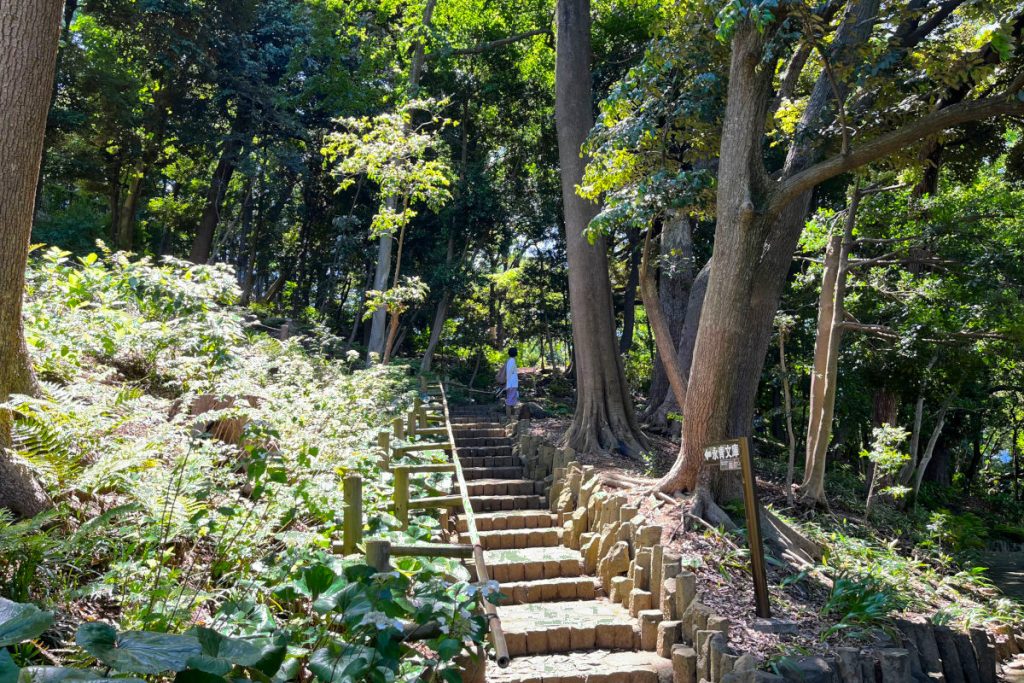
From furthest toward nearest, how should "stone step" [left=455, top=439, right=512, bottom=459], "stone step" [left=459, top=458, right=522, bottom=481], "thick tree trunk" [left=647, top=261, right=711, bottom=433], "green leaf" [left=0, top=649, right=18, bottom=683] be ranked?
"thick tree trunk" [left=647, top=261, right=711, bottom=433] → "stone step" [left=455, top=439, right=512, bottom=459] → "stone step" [left=459, top=458, right=522, bottom=481] → "green leaf" [left=0, top=649, right=18, bottom=683]

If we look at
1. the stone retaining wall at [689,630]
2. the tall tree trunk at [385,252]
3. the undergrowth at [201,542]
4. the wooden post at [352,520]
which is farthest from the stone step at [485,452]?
the wooden post at [352,520]

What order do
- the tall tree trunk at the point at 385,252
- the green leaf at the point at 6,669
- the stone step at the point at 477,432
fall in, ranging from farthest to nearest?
the tall tree trunk at the point at 385,252, the stone step at the point at 477,432, the green leaf at the point at 6,669

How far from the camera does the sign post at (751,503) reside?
6.11 metres

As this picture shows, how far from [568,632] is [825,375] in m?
5.75

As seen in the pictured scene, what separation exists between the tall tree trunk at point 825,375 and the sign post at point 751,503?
4.15 meters

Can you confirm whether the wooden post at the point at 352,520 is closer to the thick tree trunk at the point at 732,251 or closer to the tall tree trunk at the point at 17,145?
the tall tree trunk at the point at 17,145

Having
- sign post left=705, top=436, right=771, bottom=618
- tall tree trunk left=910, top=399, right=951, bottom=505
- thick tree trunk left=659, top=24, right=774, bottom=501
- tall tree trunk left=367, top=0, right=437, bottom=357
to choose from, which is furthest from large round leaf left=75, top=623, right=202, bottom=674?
tall tree trunk left=367, top=0, right=437, bottom=357

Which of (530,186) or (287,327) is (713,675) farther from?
(530,186)

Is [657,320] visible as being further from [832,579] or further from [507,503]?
[832,579]

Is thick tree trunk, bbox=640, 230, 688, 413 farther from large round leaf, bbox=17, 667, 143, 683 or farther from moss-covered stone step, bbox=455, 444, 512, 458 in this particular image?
large round leaf, bbox=17, 667, 143, 683

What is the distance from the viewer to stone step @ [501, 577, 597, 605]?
7.01 meters

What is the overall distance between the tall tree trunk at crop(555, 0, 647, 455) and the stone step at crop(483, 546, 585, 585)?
4350 mm

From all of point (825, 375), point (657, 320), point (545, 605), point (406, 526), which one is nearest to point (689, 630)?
point (545, 605)

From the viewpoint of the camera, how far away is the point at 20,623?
187cm
